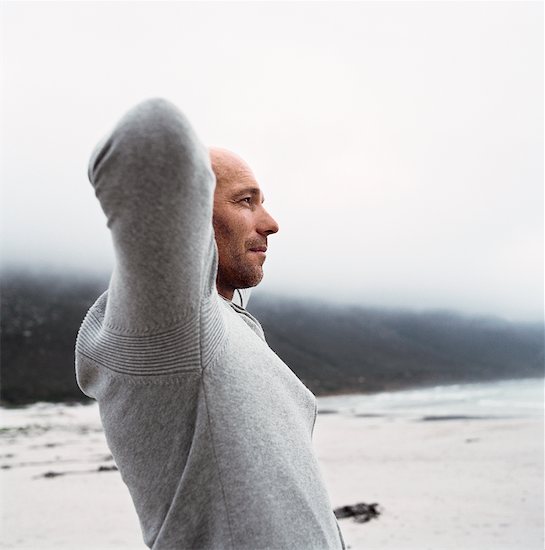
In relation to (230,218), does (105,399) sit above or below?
below

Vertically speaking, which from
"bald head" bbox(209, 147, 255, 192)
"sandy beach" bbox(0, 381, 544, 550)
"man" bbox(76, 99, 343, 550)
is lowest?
"sandy beach" bbox(0, 381, 544, 550)

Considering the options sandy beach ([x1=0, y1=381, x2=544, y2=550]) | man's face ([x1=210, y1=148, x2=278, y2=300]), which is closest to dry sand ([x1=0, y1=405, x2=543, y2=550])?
sandy beach ([x1=0, y1=381, x2=544, y2=550])

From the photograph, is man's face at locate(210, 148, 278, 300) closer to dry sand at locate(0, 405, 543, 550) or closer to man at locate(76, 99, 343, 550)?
man at locate(76, 99, 343, 550)

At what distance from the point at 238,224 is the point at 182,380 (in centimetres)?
50

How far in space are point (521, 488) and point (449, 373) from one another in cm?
6764

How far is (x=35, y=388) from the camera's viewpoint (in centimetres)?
4316

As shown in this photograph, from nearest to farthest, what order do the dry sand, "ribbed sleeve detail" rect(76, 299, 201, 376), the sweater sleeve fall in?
the sweater sleeve, "ribbed sleeve detail" rect(76, 299, 201, 376), the dry sand

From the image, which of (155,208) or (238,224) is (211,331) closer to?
(155,208)

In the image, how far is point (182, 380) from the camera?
114 centimetres

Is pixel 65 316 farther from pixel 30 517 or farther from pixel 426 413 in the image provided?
pixel 30 517

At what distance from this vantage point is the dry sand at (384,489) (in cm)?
813

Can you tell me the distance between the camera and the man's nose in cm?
157

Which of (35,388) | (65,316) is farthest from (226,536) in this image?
(65,316)

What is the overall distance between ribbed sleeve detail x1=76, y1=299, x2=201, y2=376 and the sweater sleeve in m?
0.02
